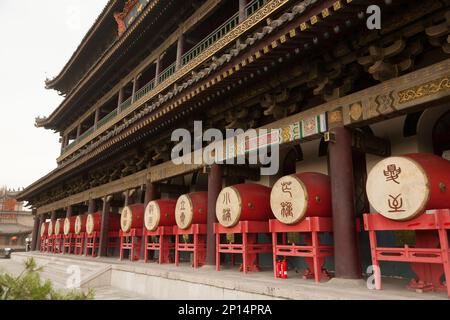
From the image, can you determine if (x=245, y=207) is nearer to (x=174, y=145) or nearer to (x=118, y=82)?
(x=174, y=145)

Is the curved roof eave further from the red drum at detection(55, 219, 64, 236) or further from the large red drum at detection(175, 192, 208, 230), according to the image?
the large red drum at detection(175, 192, 208, 230)

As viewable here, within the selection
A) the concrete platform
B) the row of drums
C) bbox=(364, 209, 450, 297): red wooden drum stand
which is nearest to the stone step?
the concrete platform

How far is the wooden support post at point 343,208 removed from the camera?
5086 millimetres

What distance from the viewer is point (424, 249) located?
166 inches

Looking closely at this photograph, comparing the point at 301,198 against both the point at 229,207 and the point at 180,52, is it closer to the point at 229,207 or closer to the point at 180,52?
the point at 229,207

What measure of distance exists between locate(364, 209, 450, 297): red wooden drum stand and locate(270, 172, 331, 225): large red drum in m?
0.99

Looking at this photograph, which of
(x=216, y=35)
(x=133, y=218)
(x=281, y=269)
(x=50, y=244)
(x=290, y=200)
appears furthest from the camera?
(x=50, y=244)

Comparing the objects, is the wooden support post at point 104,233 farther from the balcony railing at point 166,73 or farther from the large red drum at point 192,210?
the large red drum at point 192,210

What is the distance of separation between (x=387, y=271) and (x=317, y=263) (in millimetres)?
1912

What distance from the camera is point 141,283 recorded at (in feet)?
25.5

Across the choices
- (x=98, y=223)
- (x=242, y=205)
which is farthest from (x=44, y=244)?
(x=242, y=205)

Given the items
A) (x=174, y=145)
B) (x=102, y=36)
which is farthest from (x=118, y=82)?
(x=174, y=145)

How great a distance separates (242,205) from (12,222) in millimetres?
48608

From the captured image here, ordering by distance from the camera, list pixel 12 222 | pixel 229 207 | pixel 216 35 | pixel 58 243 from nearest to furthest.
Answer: pixel 229 207 < pixel 216 35 < pixel 58 243 < pixel 12 222
